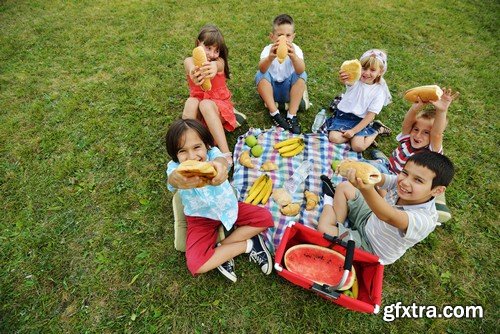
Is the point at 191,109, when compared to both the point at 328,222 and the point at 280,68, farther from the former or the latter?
the point at 328,222

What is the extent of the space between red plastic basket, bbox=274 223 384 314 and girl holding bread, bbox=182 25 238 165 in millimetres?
1407

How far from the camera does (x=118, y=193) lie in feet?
12.6

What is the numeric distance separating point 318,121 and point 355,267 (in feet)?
8.11

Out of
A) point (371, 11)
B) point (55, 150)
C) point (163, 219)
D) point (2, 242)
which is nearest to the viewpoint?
point (2, 242)

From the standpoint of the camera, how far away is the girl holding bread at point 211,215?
289 cm

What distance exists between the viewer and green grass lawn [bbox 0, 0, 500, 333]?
9.75ft

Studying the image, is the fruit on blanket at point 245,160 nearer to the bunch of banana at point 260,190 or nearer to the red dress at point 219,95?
the bunch of banana at point 260,190

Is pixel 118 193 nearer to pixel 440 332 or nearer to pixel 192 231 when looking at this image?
pixel 192 231

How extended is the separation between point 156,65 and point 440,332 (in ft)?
19.4

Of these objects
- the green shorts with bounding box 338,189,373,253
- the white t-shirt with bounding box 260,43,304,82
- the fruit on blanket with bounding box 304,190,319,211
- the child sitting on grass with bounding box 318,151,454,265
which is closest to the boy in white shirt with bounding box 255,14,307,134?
the white t-shirt with bounding box 260,43,304,82

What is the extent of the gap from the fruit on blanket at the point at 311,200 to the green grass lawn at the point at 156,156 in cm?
100

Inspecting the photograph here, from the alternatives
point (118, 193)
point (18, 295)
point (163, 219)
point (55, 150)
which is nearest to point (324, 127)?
point (163, 219)

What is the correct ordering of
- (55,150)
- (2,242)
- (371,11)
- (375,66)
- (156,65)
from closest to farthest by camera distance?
(2,242) → (375,66) → (55,150) → (156,65) → (371,11)

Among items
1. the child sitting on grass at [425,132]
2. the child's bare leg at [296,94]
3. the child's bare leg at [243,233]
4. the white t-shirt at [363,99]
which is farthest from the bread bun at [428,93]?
the child's bare leg at [243,233]
